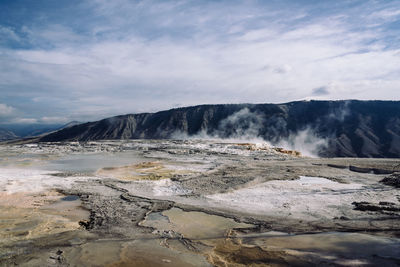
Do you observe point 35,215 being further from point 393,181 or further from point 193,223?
point 393,181

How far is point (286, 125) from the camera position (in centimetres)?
5891

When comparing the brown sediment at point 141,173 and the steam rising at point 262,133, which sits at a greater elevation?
the steam rising at point 262,133

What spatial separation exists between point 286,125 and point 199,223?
5513 centimetres

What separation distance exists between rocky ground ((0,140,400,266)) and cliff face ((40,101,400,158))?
3909 centimetres

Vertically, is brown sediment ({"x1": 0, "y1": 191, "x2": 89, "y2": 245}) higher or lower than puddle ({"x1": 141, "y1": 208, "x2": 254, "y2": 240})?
higher

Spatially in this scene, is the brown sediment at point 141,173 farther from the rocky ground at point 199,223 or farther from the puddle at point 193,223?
the puddle at point 193,223

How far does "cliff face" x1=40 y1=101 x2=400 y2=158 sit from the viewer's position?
4728 centimetres

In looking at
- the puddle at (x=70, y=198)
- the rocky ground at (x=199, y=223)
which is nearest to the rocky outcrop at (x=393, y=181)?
the rocky ground at (x=199, y=223)

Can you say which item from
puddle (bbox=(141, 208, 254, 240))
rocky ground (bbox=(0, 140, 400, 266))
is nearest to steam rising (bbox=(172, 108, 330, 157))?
rocky ground (bbox=(0, 140, 400, 266))

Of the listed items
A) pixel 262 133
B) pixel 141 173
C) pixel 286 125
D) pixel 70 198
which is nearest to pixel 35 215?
pixel 70 198

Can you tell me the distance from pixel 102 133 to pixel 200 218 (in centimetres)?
7502

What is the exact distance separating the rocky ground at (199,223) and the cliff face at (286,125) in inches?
1539

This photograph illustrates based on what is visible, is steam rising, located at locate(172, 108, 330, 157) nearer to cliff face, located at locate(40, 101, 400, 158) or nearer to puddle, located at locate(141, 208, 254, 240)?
cliff face, located at locate(40, 101, 400, 158)

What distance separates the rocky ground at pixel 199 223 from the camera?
5152 mm
